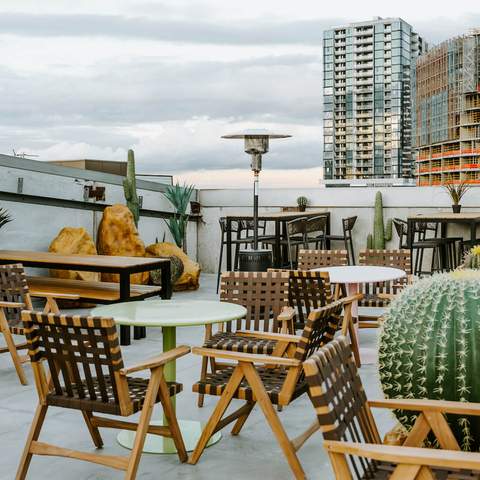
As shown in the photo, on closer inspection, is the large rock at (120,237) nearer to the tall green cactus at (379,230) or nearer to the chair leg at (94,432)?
the tall green cactus at (379,230)

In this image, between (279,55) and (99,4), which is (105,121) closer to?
(99,4)

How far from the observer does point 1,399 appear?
486cm

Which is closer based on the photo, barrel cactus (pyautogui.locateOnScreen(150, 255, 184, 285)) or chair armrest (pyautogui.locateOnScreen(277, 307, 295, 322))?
chair armrest (pyautogui.locateOnScreen(277, 307, 295, 322))

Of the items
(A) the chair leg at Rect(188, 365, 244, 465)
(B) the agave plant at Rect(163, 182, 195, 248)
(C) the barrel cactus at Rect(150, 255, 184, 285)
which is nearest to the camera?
(A) the chair leg at Rect(188, 365, 244, 465)

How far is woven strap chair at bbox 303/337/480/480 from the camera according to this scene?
197 cm

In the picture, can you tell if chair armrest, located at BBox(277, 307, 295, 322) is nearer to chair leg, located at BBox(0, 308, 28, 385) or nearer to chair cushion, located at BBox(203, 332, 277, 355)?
chair cushion, located at BBox(203, 332, 277, 355)

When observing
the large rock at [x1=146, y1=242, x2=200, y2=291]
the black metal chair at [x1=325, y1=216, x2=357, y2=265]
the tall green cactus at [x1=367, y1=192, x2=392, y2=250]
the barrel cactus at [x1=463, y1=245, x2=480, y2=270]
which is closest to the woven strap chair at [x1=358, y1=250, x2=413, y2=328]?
the barrel cactus at [x1=463, y1=245, x2=480, y2=270]

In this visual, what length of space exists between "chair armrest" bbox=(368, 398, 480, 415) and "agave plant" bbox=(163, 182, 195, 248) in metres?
9.57

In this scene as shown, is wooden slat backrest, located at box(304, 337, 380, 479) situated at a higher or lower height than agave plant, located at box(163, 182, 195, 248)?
lower

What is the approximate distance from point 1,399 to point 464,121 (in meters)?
99.7

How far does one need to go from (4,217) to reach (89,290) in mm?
2112

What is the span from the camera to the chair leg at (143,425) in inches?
124

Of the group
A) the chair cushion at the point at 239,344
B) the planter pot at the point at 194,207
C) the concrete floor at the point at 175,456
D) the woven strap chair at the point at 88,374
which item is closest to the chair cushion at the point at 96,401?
the woven strap chair at the point at 88,374

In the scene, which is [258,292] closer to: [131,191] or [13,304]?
[13,304]
